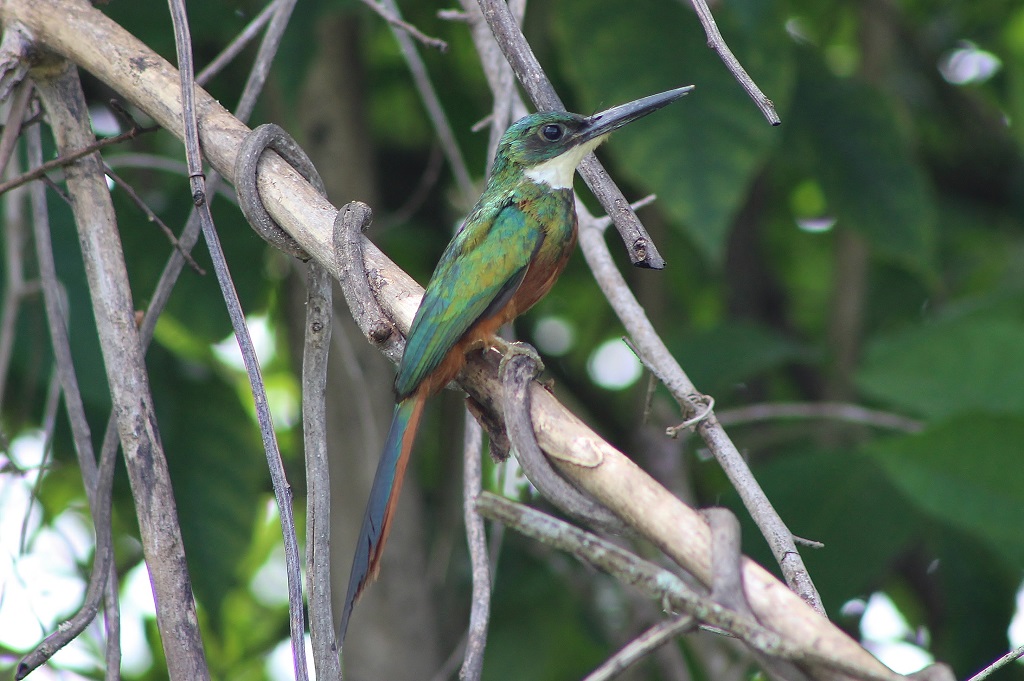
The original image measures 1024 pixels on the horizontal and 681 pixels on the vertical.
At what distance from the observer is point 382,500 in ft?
4.83

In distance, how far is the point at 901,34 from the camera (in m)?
3.61

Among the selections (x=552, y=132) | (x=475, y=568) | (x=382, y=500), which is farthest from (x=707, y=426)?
(x=552, y=132)

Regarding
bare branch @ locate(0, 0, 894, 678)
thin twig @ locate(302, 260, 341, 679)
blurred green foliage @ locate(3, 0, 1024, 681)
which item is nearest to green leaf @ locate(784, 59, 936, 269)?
blurred green foliage @ locate(3, 0, 1024, 681)

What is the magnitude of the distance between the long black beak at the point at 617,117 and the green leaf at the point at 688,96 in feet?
1.31

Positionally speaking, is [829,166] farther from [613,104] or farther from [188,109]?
[188,109]

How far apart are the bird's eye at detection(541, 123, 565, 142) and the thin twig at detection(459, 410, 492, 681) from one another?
80 centimetres

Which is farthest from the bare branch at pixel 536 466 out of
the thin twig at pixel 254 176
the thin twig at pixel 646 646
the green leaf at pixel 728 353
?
the green leaf at pixel 728 353

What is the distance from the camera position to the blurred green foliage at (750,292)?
2.42 metres

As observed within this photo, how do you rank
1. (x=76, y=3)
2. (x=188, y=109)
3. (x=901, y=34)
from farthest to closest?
1. (x=901, y=34)
2. (x=76, y=3)
3. (x=188, y=109)

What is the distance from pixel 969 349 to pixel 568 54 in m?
1.23

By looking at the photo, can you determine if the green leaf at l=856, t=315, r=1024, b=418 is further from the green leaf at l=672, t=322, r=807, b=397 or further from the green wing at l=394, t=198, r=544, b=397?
the green wing at l=394, t=198, r=544, b=397

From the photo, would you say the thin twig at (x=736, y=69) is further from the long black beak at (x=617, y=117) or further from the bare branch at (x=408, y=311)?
the long black beak at (x=617, y=117)

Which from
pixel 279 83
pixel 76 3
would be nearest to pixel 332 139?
pixel 279 83

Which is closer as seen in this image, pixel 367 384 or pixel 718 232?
pixel 718 232
